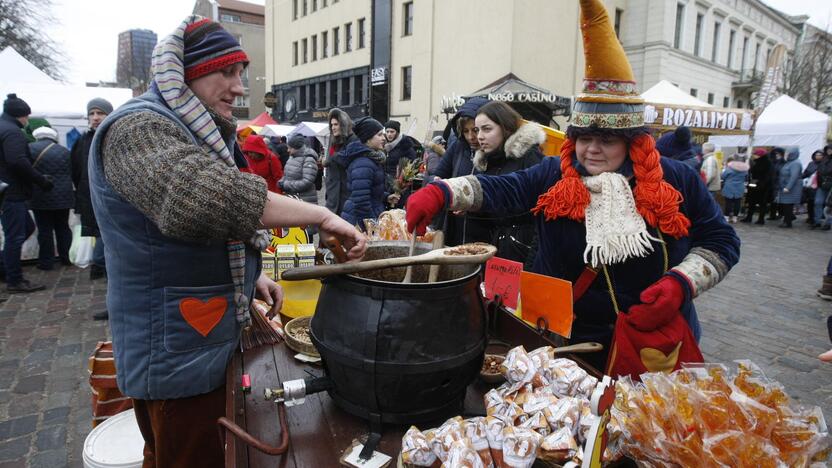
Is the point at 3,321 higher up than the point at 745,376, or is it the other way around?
the point at 745,376

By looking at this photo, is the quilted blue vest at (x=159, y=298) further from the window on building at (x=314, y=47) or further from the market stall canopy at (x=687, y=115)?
the window on building at (x=314, y=47)

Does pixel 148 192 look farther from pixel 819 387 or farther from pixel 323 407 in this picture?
pixel 819 387

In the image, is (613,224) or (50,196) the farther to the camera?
(50,196)

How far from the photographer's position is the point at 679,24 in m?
26.7

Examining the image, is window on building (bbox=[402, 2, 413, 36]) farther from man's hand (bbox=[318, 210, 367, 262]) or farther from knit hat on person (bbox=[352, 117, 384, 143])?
man's hand (bbox=[318, 210, 367, 262])

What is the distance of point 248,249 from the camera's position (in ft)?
5.19

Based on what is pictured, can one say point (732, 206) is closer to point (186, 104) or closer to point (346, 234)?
point (346, 234)

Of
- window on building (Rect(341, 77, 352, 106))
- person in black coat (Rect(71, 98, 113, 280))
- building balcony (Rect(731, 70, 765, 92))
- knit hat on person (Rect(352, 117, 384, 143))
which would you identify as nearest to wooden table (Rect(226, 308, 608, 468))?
knit hat on person (Rect(352, 117, 384, 143))

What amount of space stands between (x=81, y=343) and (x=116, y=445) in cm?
282

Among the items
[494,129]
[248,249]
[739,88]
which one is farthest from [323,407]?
[739,88]

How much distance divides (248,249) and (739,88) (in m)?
39.1

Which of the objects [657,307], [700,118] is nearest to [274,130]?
[700,118]

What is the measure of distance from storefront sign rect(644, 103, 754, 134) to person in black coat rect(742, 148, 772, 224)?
3.97 ft

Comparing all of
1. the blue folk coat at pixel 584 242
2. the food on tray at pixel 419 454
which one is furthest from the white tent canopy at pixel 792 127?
the food on tray at pixel 419 454
